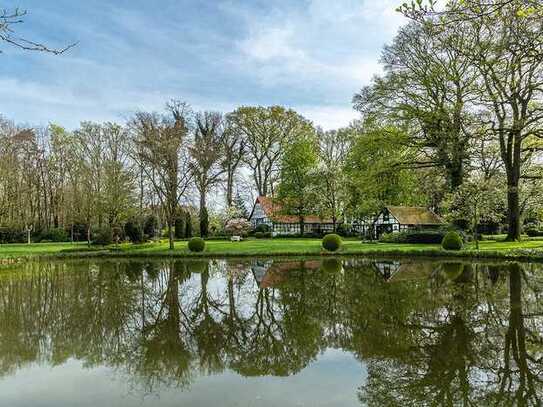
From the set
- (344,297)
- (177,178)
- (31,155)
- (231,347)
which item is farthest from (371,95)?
(31,155)

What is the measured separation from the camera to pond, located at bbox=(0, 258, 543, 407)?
562cm

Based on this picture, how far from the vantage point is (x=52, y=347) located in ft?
26.0

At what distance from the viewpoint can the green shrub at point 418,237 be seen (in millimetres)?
30689

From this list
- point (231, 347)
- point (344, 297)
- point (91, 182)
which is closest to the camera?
point (231, 347)

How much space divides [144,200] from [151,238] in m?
4.00

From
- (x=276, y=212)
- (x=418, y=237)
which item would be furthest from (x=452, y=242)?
(x=276, y=212)

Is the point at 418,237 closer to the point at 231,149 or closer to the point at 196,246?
the point at 196,246

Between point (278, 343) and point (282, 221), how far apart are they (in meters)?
41.5

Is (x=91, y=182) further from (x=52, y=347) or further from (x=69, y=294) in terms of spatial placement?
(x=52, y=347)

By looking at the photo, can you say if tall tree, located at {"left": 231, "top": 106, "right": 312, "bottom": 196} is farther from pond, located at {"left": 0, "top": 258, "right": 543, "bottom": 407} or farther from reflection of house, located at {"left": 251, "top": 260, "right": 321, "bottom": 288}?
pond, located at {"left": 0, "top": 258, "right": 543, "bottom": 407}

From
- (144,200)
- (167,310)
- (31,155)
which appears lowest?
(167,310)

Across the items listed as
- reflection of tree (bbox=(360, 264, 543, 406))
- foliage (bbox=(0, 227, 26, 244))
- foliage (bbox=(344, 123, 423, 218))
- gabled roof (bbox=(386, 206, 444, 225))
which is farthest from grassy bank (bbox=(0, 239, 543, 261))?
foliage (bbox=(0, 227, 26, 244))

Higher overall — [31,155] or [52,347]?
[31,155]

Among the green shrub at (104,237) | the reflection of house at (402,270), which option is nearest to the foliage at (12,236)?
the green shrub at (104,237)
